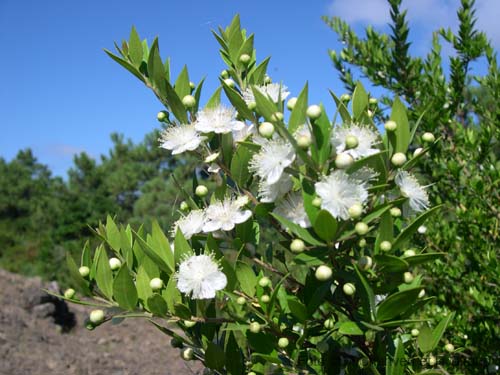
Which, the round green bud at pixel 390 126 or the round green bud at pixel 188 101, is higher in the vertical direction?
the round green bud at pixel 188 101

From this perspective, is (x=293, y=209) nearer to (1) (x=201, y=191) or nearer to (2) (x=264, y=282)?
(2) (x=264, y=282)

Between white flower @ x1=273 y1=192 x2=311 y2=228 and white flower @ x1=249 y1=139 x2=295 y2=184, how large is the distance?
0.23ft

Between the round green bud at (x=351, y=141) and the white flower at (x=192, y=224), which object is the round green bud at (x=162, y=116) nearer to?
the white flower at (x=192, y=224)

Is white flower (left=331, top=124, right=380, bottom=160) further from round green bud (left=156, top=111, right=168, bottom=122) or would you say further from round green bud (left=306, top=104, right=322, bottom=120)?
round green bud (left=156, top=111, right=168, bottom=122)

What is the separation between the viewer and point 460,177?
210 centimetres

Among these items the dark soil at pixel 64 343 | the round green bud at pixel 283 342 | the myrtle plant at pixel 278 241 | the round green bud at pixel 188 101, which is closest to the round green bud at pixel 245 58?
the myrtle plant at pixel 278 241

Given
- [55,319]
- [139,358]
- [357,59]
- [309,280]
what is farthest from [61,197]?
[309,280]

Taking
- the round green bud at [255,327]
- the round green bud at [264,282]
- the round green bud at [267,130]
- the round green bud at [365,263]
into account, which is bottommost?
the round green bud at [255,327]

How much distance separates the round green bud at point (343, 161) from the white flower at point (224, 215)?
25 cm

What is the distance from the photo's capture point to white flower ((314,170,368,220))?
916 mm

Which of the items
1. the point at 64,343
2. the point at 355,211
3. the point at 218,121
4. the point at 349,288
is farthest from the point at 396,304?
the point at 64,343

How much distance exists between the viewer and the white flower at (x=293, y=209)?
986 millimetres

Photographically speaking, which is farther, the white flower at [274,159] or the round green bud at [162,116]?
the round green bud at [162,116]

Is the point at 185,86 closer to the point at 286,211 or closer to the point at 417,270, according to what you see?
the point at 286,211
